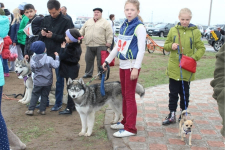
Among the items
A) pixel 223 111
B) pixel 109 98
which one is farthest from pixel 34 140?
pixel 223 111

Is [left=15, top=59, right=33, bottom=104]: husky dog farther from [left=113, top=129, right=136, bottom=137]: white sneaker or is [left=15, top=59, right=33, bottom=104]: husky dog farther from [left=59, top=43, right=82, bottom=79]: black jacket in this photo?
[left=113, top=129, right=136, bottom=137]: white sneaker

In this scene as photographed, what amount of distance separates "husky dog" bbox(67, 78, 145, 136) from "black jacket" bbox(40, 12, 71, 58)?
1327 millimetres

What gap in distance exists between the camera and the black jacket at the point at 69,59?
4750 mm

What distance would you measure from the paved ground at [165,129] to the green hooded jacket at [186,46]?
86 centimetres

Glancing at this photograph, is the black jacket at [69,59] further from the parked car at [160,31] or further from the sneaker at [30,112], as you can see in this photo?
the parked car at [160,31]

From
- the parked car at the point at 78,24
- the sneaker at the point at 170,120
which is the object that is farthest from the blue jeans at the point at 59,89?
the parked car at the point at 78,24

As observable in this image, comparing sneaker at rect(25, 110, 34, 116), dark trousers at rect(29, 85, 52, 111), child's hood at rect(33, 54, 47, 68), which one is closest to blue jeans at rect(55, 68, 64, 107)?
dark trousers at rect(29, 85, 52, 111)

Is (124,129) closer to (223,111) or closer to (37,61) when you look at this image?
(37,61)

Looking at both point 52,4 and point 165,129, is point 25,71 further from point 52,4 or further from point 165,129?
point 165,129

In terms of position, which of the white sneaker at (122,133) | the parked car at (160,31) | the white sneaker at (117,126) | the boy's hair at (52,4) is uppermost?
the boy's hair at (52,4)

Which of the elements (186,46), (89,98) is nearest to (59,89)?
(89,98)

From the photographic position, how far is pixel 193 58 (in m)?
4.11

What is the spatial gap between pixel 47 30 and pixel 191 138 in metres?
3.20

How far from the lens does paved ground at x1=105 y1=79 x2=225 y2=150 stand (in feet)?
12.1
